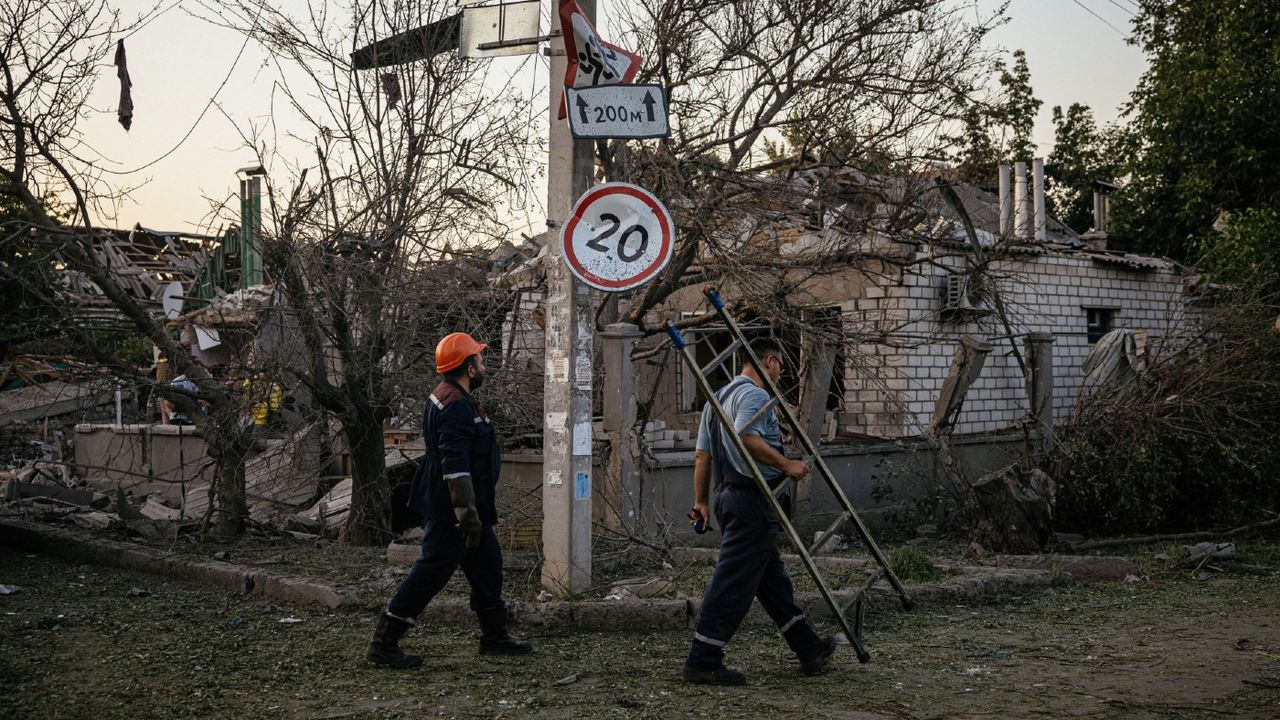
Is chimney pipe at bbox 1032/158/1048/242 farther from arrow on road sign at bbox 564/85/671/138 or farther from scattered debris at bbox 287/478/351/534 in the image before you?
scattered debris at bbox 287/478/351/534

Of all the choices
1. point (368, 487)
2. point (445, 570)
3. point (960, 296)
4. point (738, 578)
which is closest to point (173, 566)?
point (368, 487)

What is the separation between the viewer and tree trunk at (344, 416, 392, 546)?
403 inches

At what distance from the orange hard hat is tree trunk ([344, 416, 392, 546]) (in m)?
4.13

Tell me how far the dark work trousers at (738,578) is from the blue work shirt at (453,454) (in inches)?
51.1

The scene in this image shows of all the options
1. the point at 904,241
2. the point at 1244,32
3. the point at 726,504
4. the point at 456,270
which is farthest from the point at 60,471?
the point at 1244,32

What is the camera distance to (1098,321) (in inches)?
744

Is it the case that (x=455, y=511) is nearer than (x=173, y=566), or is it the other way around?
(x=455, y=511)

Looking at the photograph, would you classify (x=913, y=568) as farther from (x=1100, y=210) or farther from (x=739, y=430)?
(x=1100, y=210)

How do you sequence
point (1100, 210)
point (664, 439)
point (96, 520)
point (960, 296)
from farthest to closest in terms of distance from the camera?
point (1100, 210) → point (960, 296) → point (96, 520) → point (664, 439)

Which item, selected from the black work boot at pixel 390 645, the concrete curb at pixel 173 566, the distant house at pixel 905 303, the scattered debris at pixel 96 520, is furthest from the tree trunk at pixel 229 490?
the black work boot at pixel 390 645

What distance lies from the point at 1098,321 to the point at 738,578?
1515 centimetres

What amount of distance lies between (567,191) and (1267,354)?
8506mm

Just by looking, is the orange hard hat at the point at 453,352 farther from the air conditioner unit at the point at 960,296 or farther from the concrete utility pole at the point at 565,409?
the air conditioner unit at the point at 960,296

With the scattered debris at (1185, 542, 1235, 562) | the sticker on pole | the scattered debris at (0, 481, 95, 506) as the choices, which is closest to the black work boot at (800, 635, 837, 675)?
the sticker on pole
